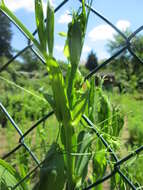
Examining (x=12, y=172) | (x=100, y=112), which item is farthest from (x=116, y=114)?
(x=12, y=172)

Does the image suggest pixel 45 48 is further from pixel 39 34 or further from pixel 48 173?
pixel 48 173

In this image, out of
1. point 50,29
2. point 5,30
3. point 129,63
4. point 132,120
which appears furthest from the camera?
point 5,30

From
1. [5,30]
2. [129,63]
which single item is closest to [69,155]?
[129,63]

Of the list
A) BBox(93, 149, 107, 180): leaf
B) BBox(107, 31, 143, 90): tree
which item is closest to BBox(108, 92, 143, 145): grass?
BBox(107, 31, 143, 90): tree

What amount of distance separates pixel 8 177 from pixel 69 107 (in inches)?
5.4

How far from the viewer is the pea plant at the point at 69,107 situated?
13.0 inches

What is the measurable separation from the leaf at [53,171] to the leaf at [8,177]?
55 millimetres

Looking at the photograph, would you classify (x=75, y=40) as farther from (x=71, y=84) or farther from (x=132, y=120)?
(x=132, y=120)

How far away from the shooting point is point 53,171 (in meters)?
0.35

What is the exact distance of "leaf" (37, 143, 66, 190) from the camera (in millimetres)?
356

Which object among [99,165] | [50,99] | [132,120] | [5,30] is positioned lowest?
[132,120]

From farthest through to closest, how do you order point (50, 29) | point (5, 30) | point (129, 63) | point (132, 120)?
point (5, 30)
point (132, 120)
point (129, 63)
point (50, 29)

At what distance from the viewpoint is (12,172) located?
1.34 feet

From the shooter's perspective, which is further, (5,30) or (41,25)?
(5,30)
